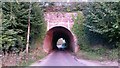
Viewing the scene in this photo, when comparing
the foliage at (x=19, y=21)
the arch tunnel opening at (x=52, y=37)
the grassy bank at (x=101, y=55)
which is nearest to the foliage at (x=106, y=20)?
the grassy bank at (x=101, y=55)

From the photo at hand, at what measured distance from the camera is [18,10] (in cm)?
1605

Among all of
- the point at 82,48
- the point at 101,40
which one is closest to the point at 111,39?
the point at 101,40

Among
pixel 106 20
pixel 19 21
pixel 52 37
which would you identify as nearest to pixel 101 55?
pixel 106 20

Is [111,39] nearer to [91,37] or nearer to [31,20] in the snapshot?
[91,37]

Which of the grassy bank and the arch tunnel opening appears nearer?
the grassy bank

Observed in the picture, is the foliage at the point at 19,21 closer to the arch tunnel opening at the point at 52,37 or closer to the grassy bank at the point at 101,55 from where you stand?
the arch tunnel opening at the point at 52,37

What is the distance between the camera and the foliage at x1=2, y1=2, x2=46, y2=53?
14.8 metres

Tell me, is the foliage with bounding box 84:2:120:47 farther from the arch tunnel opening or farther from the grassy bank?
the arch tunnel opening

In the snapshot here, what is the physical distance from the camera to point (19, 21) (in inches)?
648

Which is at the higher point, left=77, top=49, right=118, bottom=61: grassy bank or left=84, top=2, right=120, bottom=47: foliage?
left=84, top=2, right=120, bottom=47: foliage

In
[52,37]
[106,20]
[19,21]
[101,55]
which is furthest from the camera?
[52,37]

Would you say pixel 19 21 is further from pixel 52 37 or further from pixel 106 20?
pixel 52 37

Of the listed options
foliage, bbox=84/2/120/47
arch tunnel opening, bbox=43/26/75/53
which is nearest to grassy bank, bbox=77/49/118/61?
foliage, bbox=84/2/120/47

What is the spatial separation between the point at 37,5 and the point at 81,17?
3972 millimetres
